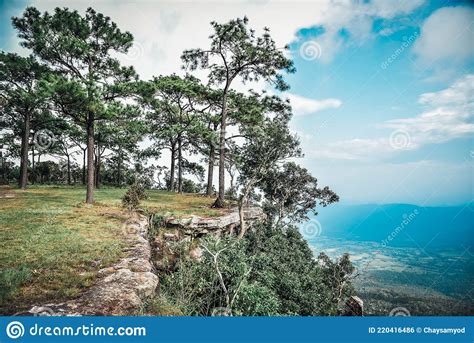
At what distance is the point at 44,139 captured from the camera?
2177cm

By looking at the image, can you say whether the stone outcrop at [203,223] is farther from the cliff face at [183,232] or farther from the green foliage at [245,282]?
the green foliage at [245,282]

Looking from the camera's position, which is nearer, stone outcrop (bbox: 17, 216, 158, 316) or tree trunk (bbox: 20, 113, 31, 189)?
stone outcrop (bbox: 17, 216, 158, 316)

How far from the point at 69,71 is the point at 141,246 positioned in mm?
7919

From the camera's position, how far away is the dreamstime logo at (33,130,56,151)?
20.4m

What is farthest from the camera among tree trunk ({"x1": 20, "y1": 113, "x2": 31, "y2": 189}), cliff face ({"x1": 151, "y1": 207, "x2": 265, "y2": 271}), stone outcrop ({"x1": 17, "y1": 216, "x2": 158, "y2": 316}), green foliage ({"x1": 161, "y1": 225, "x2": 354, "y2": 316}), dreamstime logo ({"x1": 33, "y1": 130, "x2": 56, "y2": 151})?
dreamstime logo ({"x1": 33, "y1": 130, "x2": 56, "y2": 151})

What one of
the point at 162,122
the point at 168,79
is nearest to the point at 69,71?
the point at 168,79

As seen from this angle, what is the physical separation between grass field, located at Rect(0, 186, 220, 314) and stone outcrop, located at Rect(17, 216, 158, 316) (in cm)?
18

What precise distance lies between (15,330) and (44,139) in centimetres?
2306

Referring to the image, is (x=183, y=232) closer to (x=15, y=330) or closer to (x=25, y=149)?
(x=15, y=330)

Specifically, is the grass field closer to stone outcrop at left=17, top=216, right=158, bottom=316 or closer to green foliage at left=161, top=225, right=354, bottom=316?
stone outcrop at left=17, top=216, right=158, bottom=316

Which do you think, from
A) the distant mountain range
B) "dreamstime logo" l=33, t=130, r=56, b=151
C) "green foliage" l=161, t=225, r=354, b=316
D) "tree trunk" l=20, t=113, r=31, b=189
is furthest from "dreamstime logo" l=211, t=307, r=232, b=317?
the distant mountain range

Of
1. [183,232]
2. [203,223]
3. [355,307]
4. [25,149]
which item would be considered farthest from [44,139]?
[355,307]

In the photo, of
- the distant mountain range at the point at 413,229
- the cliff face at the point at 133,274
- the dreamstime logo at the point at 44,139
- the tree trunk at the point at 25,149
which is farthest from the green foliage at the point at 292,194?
the distant mountain range at the point at 413,229

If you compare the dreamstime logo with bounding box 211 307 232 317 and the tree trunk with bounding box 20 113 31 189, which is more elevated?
the tree trunk with bounding box 20 113 31 189
